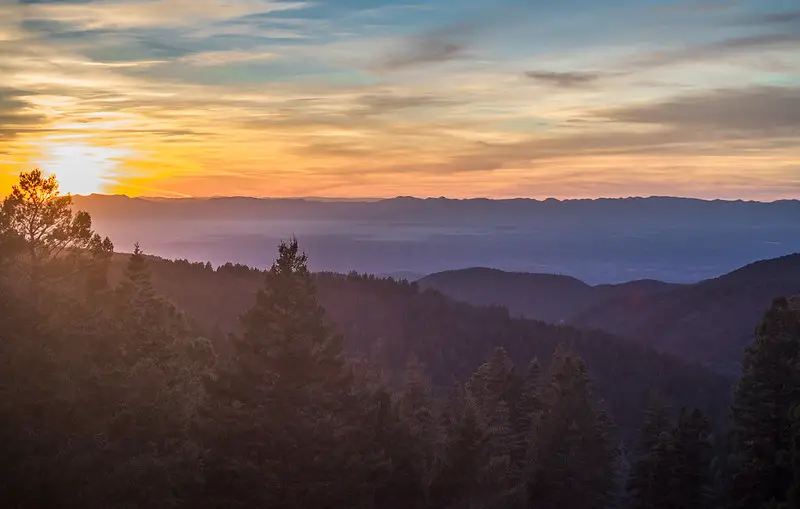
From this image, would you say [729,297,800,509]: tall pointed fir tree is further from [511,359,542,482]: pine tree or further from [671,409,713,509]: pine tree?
[511,359,542,482]: pine tree

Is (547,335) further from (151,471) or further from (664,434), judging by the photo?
(151,471)

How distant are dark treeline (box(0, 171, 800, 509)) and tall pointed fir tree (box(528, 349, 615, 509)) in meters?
0.08

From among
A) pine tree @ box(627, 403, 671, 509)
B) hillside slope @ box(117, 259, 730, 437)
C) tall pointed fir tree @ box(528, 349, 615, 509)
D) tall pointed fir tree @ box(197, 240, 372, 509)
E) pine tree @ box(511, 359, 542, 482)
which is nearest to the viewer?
tall pointed fir tree @ box(197, 240, 372, 509)

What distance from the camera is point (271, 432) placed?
19.7 m

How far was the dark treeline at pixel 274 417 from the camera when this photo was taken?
64.5 feet

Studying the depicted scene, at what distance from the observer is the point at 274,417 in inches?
778

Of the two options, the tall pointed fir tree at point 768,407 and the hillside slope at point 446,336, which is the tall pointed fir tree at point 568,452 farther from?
the hillside slope at point 446,336

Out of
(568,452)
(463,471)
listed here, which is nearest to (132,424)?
(463,471)

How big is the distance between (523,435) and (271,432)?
26.3 meters

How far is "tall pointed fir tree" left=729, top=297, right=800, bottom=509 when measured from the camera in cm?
2936

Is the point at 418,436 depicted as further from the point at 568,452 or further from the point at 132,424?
the point at 132,424

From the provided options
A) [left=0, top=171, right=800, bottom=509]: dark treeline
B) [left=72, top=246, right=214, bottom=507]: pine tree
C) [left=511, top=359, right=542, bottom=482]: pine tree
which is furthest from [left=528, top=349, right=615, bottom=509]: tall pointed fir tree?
[left=72, top=246, right=214, bottom=507]: pine tree

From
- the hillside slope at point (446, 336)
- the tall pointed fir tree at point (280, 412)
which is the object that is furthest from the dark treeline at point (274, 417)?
the hillside slope at point (446, 336)

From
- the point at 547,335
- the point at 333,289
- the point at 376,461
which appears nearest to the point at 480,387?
the point at 376,461
